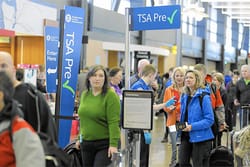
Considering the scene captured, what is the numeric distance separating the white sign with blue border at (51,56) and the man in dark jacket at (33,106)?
424cm

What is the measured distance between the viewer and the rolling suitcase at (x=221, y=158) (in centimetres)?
489

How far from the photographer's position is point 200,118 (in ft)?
15.2

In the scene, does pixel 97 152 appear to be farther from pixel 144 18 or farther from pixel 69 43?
pixel 69 43

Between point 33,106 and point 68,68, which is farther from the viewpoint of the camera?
point 68,68

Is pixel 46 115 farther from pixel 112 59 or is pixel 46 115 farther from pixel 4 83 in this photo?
pixel 112 59

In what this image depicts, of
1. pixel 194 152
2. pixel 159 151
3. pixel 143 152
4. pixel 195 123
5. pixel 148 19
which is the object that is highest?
pixel 148 19

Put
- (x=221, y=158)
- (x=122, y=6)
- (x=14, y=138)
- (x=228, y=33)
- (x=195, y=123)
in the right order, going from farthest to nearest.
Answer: (x=228, y=33), (x=122, y=6), (x=221, y=158), (x=195, y=123), (x=14, y=138)

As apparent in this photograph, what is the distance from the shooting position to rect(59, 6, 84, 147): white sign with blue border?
581cm

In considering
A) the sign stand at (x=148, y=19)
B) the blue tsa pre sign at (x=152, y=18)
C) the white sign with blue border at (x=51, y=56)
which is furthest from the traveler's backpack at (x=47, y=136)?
the white sign with blue border at (x=51, y=56)

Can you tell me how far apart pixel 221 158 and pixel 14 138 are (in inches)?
126

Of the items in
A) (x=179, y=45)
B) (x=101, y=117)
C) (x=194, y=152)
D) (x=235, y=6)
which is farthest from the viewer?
(x=235, y=6)

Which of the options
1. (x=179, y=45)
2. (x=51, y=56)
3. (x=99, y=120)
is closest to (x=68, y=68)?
(x=51, y=56)

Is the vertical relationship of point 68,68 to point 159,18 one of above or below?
below

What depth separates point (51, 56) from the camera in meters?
7.01
